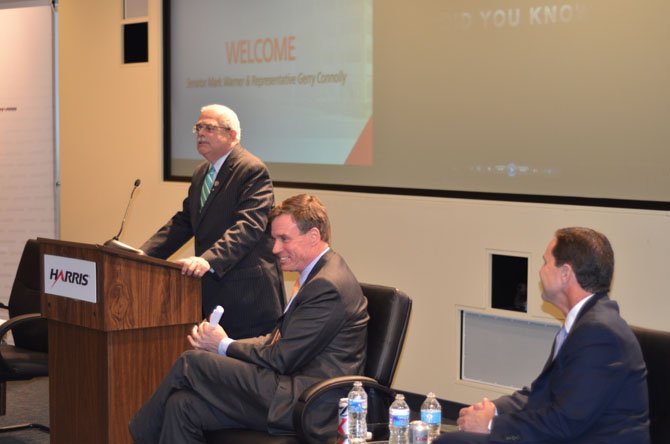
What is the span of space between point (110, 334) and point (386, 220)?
7.22ft

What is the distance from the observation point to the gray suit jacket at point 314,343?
11.3 feet

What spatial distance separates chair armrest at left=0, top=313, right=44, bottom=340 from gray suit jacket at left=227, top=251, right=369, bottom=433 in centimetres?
168

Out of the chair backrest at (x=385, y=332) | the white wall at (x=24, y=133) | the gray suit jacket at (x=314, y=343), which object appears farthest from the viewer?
the white wall at (x=24, y=133)

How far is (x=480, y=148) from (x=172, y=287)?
205 cm

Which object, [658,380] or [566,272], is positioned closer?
[566,272]

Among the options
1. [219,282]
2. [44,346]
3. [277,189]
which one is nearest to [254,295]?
[219,282]

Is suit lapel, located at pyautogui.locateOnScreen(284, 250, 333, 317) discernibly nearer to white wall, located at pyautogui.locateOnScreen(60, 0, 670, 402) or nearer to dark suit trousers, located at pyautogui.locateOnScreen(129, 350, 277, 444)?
dark suit trousers, located at pyautogui.locateOnScreen(129, 350, 277, 444)

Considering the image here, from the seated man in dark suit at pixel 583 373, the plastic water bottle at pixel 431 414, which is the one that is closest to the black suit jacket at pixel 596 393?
the seated man in dark suit at pixel 583 373

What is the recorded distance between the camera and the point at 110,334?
3.93 metres

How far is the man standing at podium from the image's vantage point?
4.51 meters

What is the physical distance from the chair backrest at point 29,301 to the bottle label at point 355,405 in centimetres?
252

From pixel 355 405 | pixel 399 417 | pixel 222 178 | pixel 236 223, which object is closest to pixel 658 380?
pixel 399 417

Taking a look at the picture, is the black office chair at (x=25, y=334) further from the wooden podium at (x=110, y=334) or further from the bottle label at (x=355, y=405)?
the bottle label at (x=355, y=405)

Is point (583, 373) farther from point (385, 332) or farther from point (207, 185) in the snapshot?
point (207, 185)
